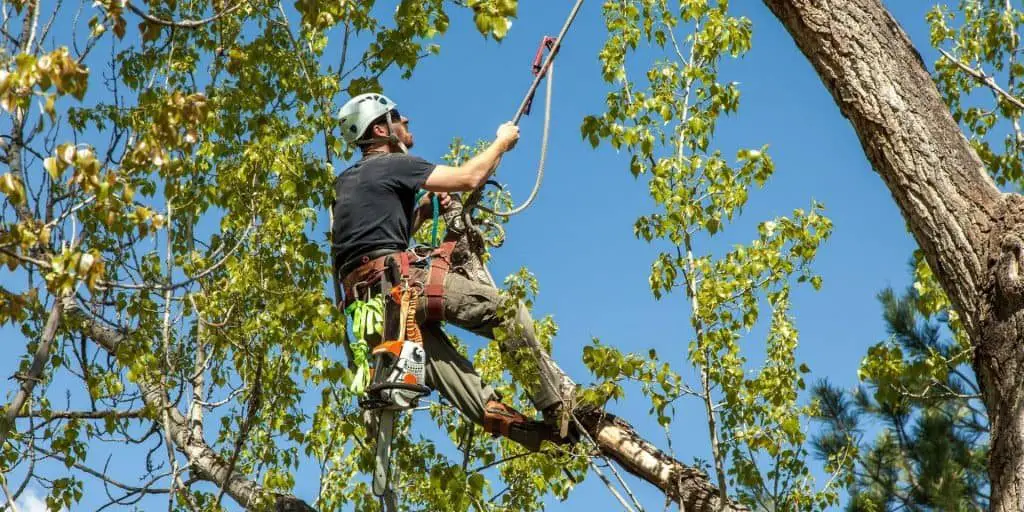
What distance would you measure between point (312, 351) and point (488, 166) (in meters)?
1.29

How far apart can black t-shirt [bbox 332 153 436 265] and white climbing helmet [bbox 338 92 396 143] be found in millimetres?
259

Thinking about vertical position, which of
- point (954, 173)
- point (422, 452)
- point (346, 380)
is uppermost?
point (422, 452)

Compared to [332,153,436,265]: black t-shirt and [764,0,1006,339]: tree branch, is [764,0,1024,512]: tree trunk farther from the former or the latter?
[332,153,436,265]: black t-shirt

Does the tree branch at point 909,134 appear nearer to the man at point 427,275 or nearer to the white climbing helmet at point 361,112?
the man at point 427,275

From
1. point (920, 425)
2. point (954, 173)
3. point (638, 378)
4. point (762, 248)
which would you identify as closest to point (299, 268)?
point (638, 378)

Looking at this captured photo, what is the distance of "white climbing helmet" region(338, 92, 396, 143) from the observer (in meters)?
7.03

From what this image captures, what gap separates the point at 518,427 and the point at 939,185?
106 inches

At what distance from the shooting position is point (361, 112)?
7059mm

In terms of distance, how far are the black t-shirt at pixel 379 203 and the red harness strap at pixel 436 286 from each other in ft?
0.71

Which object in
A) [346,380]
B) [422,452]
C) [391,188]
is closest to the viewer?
[346,380]

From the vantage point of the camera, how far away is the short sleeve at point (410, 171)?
6609mm

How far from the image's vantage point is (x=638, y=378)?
22.5ft

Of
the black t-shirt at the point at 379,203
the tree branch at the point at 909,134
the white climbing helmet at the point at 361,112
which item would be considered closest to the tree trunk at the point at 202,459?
the black t-shirt at the point at 379,203

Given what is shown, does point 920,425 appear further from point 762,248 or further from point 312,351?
point 312,351
